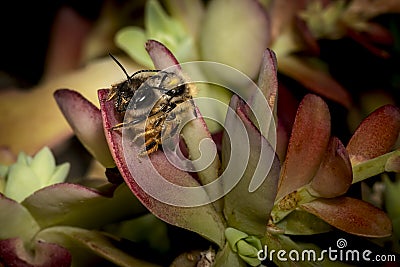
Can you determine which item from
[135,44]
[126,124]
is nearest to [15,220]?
[126,124]

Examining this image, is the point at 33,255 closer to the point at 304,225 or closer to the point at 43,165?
the point at 43,165

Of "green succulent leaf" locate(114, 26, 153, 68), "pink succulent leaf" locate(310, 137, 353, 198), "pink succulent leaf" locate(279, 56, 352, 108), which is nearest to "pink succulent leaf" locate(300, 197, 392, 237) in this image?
"pink succulent leaf" locate(310, 137, 353, 198)

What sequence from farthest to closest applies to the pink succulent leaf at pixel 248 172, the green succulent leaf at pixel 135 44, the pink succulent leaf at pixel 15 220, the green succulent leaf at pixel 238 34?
the green succulent leaf at pixel 135 44 < the green succulent leaf at pixel 238 34 < the pink succulent leaf at pixel 15 220 < the pink succulent leaf at pixel 248 172

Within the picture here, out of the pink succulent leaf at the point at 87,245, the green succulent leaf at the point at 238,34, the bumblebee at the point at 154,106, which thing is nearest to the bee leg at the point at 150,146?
the bumblebee at the point at 154,106

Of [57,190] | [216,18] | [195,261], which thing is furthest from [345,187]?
[216,18]

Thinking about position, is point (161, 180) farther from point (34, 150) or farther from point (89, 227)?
point (34, 150)

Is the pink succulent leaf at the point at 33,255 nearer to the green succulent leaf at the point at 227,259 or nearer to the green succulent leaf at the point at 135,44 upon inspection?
the green succulent leaf at the point at 227,259
